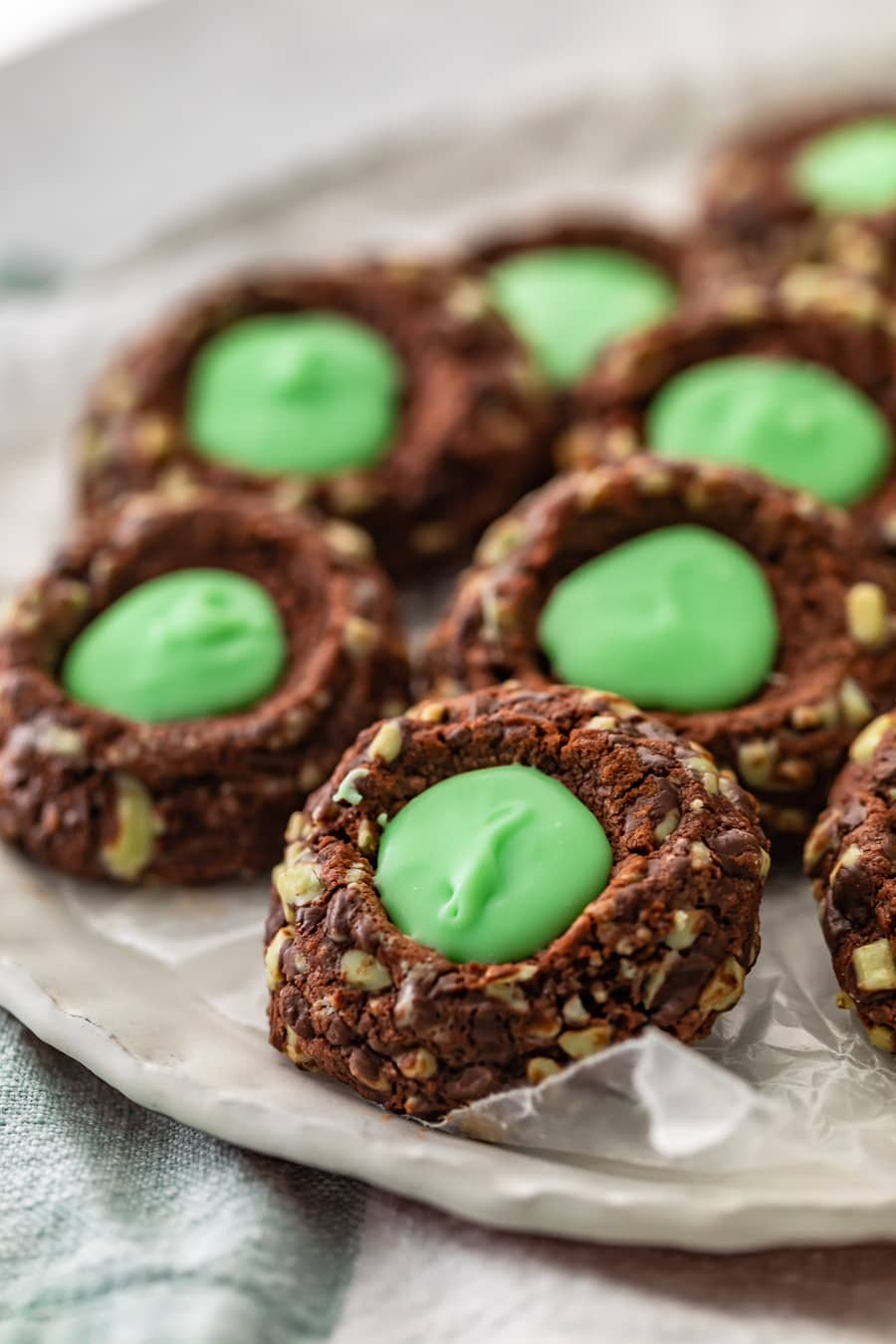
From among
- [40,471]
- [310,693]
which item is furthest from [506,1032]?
[40,471]

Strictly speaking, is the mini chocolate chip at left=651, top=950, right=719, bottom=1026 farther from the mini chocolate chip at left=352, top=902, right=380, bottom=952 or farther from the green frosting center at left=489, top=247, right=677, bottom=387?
the green frosting center at left=489, top=247, right=677, bottom=387

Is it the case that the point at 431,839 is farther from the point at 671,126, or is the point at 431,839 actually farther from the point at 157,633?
the point at 671,126

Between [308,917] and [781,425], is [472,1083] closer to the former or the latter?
[308,917]

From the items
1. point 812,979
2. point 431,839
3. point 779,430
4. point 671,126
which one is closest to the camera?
point 431,839

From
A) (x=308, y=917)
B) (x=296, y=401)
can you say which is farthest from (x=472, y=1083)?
(x=296, y=401)

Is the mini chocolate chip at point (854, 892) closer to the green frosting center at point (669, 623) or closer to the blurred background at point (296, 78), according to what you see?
the green frosting center at point (669, 623)
